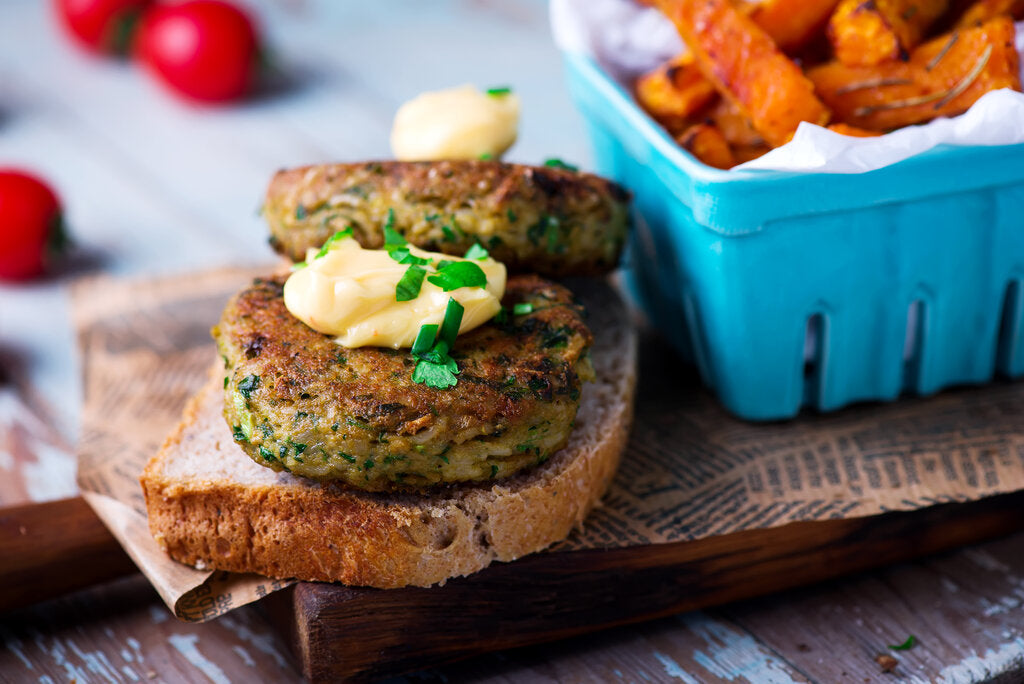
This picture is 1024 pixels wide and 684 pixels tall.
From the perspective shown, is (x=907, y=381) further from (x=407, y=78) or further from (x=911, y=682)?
(x=407, y=78)

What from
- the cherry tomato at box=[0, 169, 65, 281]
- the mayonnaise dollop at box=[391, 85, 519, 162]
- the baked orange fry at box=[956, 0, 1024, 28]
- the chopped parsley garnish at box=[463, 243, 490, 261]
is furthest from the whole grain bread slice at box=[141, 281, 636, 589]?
the cherry tomato at box=[0, 169, 65, 281]

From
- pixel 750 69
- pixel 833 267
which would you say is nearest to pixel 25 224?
pixel 750 69

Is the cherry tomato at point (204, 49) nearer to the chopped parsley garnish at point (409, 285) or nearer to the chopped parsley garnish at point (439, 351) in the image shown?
the chopped parsley garnish at point (409, 285)

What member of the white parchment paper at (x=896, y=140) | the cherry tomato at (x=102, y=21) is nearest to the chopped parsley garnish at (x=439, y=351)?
the white parchment paper at (x=896, y=140)

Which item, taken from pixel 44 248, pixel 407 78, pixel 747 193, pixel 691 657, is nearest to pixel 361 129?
pixel 407 78

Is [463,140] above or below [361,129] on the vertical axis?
above

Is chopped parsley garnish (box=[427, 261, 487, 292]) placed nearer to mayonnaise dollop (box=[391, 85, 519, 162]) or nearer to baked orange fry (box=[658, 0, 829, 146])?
mayonnaise dollop (box=[391, 85, 519, 162])
